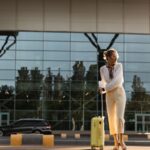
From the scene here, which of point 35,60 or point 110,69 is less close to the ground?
point 35,60

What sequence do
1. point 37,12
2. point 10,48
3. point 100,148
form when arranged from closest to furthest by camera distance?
1. point 100,148
2. point 37,12
3. point 10,48

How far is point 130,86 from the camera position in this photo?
49812 millimetres

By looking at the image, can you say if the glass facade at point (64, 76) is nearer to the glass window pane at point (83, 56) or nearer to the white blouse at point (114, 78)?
the glass window pane at point (83, 56)

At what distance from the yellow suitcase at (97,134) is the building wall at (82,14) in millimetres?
38840

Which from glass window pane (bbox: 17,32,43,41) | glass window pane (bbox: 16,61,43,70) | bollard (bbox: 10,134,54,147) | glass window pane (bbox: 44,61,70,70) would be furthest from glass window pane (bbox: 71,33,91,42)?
bollard (bbox: 10,134,54,147)

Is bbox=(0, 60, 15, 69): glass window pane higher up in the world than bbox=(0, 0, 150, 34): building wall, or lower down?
lower down

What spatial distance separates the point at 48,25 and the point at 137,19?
26.0 ft

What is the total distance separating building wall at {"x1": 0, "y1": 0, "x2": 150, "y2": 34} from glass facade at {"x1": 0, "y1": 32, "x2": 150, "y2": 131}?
2.05 meters

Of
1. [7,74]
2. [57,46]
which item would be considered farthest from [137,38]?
[7,74]

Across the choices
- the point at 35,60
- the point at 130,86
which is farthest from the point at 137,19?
the point at 35,60

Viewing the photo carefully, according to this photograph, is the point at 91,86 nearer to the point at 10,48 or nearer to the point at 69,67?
the point at 69,67

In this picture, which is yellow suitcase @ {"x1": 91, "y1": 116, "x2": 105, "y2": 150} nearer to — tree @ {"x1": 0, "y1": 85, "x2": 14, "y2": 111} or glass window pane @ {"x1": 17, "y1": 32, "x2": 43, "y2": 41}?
tree @ {"x1": 0, "y1": 85, "x2": 14, "y2": 111}

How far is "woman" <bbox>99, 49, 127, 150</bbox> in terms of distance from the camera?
7027 millimetres

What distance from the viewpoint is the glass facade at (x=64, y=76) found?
48.8 metres
